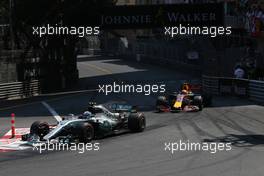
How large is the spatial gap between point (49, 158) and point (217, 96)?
20.8 meters

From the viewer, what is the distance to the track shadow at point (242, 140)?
1835cm

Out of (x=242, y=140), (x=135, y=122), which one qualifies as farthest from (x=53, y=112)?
(x=242, y=140)

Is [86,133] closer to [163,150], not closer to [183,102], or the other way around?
[163,150]

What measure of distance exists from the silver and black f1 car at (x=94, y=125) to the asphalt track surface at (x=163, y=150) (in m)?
0.38

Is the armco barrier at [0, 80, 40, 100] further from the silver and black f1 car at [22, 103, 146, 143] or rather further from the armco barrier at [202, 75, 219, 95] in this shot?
the silver and black f1 car at [22, 103, 146, 143]

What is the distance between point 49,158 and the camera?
16.6 metres

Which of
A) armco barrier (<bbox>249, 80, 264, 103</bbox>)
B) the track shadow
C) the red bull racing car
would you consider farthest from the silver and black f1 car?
A: armco barrier (<bbox>249, 80, 264, 103</bbox>)

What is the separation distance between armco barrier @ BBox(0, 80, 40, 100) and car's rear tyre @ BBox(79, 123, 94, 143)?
2037cm

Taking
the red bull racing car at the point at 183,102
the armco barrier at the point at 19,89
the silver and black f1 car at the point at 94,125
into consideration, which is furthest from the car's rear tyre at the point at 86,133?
the armco barrier at the point at 19,89

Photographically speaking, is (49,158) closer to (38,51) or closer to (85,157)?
(85,157)

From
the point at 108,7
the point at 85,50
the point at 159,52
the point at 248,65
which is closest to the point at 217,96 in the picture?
the point at 248,65

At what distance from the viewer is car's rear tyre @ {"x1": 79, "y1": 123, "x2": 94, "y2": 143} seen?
61.4 feet

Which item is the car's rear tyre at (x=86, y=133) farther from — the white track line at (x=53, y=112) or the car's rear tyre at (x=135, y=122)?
the white track line at (x=53, y=112)

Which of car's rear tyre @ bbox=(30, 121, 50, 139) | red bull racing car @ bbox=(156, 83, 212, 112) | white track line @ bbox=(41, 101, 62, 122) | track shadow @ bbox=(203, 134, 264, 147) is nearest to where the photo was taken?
track shadow @ bbox=(203, 134, 264, 147)
